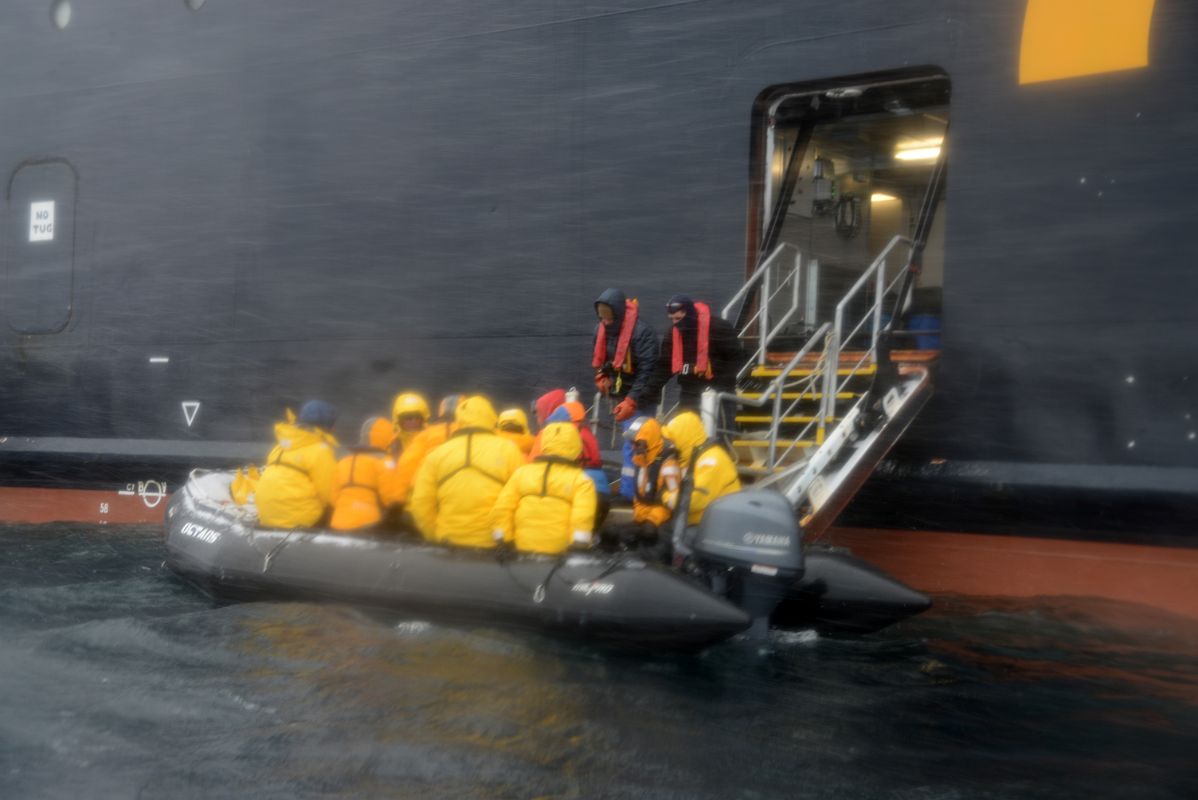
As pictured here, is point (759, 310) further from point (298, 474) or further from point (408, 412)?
point (298, 474)

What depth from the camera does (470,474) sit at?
6141mm

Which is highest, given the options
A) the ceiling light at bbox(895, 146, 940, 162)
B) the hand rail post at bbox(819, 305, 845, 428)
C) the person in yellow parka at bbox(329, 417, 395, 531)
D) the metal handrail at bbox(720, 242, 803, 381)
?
the ceiling light at bbox(895, 146, 940, 162)

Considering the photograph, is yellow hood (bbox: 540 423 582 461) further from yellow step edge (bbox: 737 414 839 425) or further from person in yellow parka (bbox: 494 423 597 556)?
yellow step edge (bbox: 737 414 839 425)

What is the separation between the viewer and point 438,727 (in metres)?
4.60

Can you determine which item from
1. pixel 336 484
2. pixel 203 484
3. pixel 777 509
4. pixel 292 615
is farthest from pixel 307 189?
A: pixel 777 509

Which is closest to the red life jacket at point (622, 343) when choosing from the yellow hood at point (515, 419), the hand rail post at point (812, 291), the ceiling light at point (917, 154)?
the yellow hood at point (515, 419)

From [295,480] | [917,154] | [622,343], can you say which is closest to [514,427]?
[622,343]

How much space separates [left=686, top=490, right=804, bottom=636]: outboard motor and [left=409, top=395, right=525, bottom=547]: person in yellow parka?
4.08 feet

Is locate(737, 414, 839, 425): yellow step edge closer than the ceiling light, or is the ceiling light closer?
locate(737, 414, 839, 425): yellow step edge

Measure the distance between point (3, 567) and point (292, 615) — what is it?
3148mm

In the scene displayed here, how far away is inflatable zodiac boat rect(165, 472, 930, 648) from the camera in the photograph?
5.20 m

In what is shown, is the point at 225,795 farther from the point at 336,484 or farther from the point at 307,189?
the point at 307,189

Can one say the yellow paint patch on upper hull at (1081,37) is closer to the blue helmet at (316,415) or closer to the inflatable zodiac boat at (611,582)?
the inflatable zodiac boat at (611,582)

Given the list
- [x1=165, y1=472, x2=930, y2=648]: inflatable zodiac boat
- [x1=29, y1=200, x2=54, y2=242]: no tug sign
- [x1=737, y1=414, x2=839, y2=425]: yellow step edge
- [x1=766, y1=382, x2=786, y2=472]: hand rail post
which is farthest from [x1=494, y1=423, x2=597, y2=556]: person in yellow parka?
[x1=29, y1=200, x2=54, y2=242]: no tug sign
